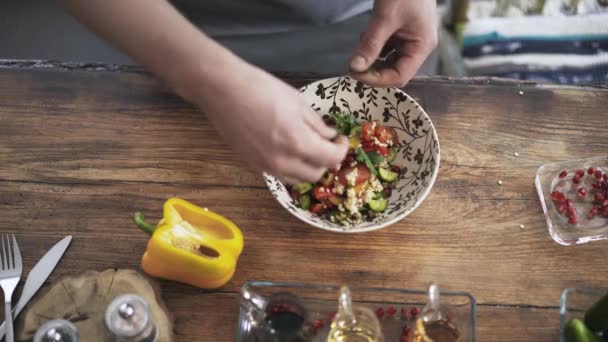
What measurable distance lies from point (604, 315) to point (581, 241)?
0.24m

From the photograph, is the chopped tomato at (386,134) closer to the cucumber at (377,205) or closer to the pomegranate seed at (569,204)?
the cucumber at (377,205)

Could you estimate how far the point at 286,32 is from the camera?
1599mm

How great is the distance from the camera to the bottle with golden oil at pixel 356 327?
3.49ft

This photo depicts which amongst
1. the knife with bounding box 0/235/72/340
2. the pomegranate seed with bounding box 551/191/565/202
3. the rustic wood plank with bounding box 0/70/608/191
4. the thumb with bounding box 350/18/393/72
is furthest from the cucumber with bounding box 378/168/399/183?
the knife with bounding box 0/235/72/340

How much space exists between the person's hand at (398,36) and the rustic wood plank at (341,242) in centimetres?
29

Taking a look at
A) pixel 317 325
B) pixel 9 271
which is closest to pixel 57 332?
pixel 9 271

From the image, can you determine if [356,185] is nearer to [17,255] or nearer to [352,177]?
[352,177]

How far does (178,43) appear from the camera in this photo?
87 centimetres

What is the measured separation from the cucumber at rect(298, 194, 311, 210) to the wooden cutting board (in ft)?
1.12

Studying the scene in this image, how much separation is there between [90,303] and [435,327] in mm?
661

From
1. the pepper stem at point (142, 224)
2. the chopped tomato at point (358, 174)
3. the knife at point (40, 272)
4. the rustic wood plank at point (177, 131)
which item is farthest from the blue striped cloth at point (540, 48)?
the knife at point (40, 272)

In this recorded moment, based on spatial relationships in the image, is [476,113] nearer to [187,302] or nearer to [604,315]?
[604,315]

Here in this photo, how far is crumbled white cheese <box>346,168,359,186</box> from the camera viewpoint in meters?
1.21

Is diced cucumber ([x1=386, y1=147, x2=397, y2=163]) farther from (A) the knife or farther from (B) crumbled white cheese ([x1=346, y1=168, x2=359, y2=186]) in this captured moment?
(A) the knife
